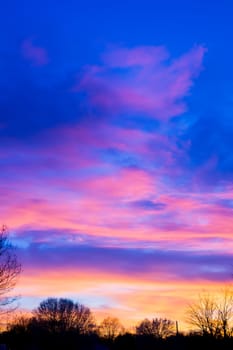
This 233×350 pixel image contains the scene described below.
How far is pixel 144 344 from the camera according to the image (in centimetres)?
13088

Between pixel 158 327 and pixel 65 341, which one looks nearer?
pixel 65 341

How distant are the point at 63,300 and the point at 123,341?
23869mm

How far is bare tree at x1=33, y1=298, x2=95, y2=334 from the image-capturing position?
129 metres

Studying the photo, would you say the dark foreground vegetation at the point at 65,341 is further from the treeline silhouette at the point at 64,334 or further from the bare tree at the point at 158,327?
the bare tree at the point at 158,327

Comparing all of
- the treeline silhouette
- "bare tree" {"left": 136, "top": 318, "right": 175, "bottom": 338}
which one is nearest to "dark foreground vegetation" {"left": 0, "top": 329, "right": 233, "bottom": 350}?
the treeline silhouette

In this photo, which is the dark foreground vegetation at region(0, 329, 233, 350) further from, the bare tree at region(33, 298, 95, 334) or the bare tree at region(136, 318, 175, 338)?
the bare tree at region(136, 318, 175, 338)

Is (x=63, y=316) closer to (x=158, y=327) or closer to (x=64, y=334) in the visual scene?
(x=64, y=334)

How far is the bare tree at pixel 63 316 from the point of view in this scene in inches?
5094

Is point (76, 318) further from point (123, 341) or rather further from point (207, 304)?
point (207, 304)

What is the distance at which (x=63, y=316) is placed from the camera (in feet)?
435

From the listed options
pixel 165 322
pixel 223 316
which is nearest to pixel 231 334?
pixel 223 316

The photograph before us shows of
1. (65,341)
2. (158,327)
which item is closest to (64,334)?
(65,341)

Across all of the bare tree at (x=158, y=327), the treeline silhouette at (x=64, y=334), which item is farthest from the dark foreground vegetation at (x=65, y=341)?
the bare tree at (x=158, y=327)

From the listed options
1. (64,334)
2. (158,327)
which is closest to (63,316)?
(64,334)
